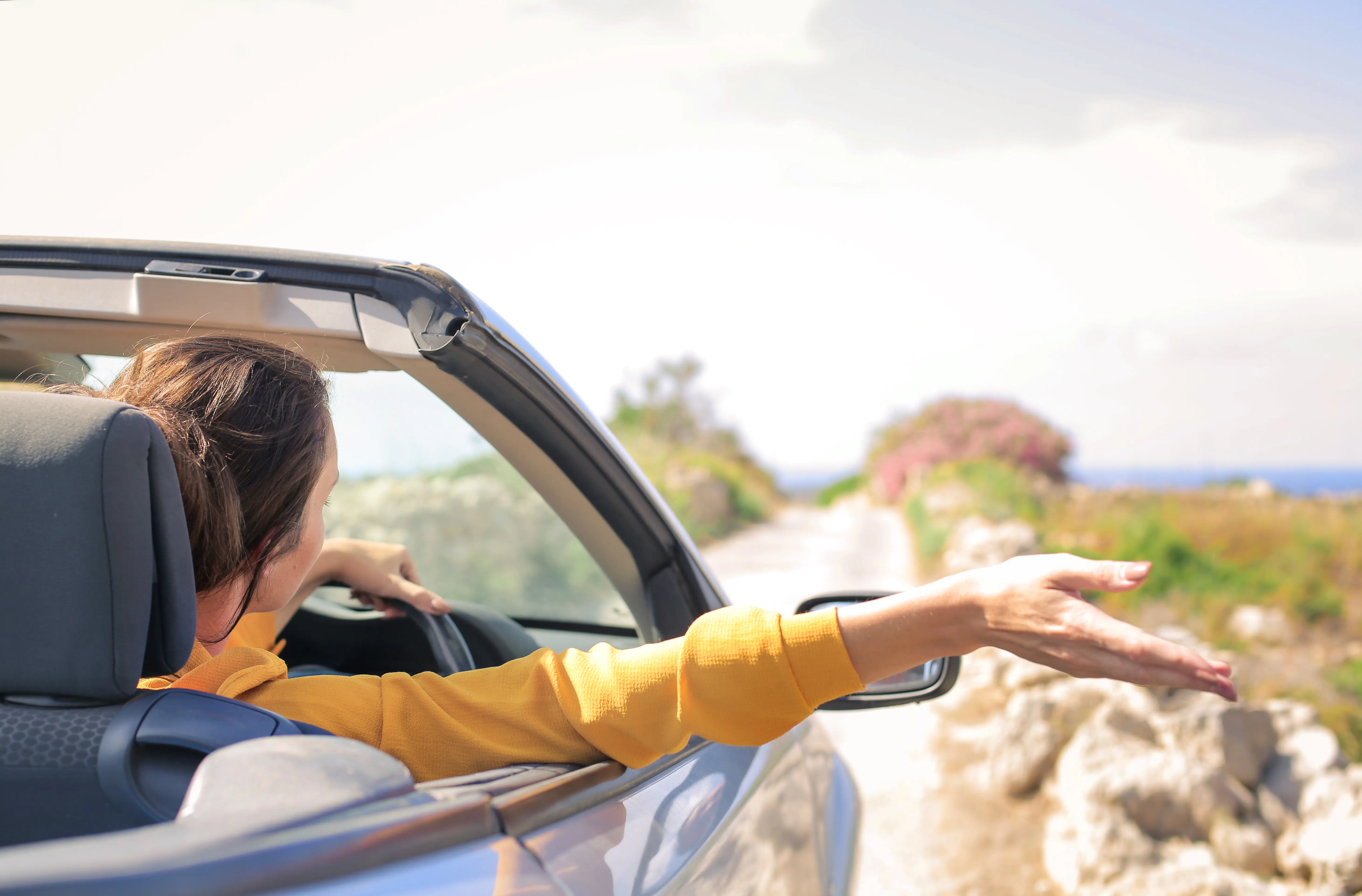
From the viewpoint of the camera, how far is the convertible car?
814 mm

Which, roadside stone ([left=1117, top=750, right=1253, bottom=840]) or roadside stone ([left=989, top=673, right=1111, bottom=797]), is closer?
roadside stone ([left=1117, top=750, right=1253, bottom=840])

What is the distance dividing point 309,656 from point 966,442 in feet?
63.1

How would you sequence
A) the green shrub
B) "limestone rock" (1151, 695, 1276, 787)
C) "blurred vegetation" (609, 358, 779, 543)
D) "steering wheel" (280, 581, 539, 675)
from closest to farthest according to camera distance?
"steering wheel" (280, 581, 539, 675)
"limestone rock" (1151, 695, 1276, 787)
the green shrub
"blurred vegetation" (609, 358, 779, 543)

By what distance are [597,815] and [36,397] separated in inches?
33.2

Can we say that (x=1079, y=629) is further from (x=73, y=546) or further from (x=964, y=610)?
(x=73, y=546)

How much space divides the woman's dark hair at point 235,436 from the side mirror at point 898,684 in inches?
38.6

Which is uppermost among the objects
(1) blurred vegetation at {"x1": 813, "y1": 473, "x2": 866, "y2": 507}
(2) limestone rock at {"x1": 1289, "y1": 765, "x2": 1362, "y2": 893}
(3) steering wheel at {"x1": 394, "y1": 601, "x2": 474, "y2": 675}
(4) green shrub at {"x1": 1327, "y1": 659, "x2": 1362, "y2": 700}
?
(3) steering wheel at {"x1": 394, "y1": 601, "x2": 474, "y2": 675}

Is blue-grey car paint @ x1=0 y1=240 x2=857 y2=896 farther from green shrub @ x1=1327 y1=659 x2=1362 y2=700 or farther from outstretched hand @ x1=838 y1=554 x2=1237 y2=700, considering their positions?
green shrub @ x1=1327 y1=659 x2=1362 y2=700

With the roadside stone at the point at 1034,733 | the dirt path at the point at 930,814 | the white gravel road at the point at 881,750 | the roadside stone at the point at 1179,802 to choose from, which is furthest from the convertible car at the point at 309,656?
the roadside stone at the point at 1034,733

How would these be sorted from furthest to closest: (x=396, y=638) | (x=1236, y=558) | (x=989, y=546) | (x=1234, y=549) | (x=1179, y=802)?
(x=989, y=546) < (x=1234, y=549) < (x=1236, y=558) < (x=1179, y=802) < (x=396, y=638)

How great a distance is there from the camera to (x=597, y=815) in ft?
4.11

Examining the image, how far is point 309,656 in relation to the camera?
7.60 feet

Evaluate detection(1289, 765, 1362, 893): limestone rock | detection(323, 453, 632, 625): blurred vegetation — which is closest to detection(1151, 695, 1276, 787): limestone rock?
detection(1289, 765, 1362, 893): limestone rock

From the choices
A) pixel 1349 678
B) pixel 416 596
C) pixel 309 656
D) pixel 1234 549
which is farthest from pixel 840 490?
pixel 416 596
